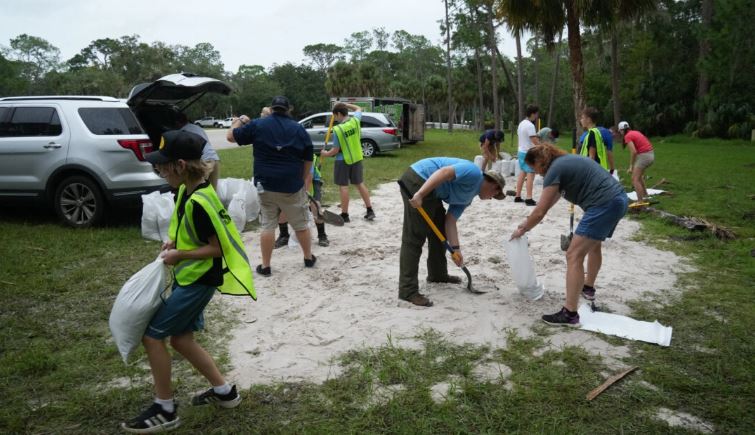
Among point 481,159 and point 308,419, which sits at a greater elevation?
point 481,159

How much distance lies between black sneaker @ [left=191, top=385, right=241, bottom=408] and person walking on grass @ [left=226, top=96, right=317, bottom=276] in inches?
95.1

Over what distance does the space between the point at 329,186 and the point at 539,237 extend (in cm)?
554

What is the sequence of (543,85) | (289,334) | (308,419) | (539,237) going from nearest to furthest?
(308,419)
(289,334)
(539,237)
(543,85)

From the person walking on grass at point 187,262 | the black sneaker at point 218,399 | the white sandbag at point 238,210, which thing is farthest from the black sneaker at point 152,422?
the white sandbag at point 238,210

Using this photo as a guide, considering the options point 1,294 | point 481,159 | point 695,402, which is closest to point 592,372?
point 695,402

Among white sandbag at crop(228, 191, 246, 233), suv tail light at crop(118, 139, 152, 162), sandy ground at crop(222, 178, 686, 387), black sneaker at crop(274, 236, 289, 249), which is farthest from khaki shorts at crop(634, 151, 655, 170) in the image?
suv tail light at crop(118, 139, 152, 162)

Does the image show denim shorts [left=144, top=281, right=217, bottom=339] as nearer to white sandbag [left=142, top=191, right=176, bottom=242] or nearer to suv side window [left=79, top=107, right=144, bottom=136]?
white sandbag [left=142, top=191, right=176, bottom=242]

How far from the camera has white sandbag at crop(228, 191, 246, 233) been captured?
23.9 feet

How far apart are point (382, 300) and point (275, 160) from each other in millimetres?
1720

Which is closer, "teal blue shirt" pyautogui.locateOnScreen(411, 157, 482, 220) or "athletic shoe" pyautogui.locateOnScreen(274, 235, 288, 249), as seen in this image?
"teal blue shirt" pyautogui.locateOnScreen(411, 157, 482, 220)

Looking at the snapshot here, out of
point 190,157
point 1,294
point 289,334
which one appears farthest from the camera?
point 1,294

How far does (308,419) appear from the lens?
9.55ft

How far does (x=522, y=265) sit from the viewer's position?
4.55m

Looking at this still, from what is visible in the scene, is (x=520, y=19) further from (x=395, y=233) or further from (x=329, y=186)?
(x=395, y=233)
